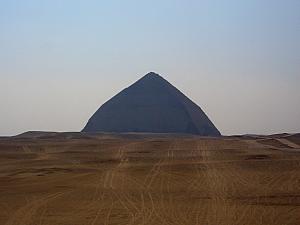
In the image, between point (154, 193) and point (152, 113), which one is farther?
point (152, 113)

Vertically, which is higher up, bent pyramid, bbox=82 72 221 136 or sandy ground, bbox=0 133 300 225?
bent pyramid, bbox=82 72 221 136

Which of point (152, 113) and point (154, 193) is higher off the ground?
point (152, 113)

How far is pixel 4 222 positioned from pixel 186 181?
369 inches

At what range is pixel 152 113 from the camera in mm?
119062

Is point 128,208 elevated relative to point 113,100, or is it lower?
lower

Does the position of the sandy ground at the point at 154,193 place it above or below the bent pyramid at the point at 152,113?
below

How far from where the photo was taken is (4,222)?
41.3ft

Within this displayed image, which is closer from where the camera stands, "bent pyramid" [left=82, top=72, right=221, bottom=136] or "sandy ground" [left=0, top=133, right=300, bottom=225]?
"sandy ground" [left=0, top=133, right=300, bottom=225]

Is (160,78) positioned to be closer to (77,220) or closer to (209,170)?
(209,170)

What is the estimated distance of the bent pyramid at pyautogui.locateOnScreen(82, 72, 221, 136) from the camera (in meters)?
116

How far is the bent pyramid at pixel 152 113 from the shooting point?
379 feet

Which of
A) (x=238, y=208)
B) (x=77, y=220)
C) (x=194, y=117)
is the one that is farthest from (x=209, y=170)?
(x=194, y=117)

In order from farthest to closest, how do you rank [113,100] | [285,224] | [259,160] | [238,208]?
[113,100] → [259,160] → [238,208] → [285,224]

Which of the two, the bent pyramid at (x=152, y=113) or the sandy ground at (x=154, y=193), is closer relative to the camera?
the sandy ground at (x=154, y=193)
